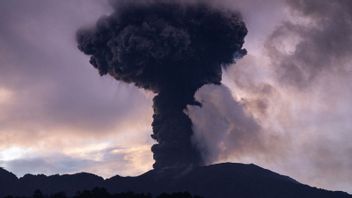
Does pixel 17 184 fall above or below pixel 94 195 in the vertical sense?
above

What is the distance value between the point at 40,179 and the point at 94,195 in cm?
7263

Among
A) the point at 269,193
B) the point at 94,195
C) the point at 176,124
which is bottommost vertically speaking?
the point at 94,195

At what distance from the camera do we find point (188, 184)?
140125 millimetres

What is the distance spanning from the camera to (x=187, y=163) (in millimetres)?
139875

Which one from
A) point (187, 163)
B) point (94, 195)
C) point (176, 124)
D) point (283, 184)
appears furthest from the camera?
point (283, 184)

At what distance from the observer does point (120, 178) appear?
158750 millimetres

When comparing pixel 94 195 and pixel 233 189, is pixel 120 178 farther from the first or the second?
pixel 94 195

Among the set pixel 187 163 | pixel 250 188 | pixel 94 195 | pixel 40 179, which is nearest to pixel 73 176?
pixel 40 179

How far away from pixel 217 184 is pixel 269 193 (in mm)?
12701

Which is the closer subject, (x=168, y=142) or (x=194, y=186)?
(x=168, y=142)

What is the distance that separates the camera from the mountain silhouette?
461ft

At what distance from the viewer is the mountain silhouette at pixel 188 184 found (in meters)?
140

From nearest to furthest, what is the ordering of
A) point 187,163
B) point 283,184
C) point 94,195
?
point 94,195 < point 187,163 < point 283,184

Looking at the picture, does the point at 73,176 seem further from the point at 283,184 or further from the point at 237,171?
the point at 283,184
